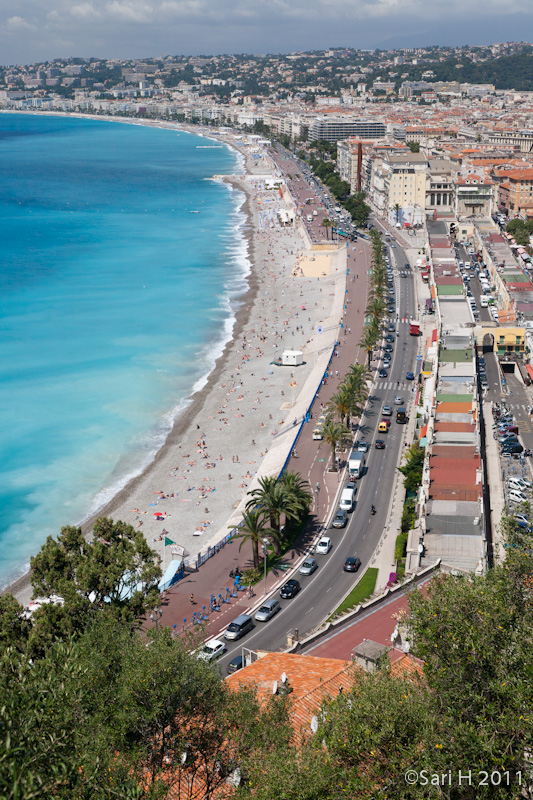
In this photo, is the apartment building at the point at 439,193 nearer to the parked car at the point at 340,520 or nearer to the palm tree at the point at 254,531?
the parked car at the point at 340,520

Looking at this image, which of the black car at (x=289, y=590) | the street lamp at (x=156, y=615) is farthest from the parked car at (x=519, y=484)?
the street lamp at (x=156, y=615)

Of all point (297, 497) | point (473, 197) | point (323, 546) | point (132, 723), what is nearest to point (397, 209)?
point (473, 197)

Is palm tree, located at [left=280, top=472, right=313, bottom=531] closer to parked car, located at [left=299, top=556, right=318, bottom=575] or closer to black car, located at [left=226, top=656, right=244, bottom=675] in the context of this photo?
parked car, located at [left=299, top=556, right=318, bottom=575]

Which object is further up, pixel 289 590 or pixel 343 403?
pixel 343 403

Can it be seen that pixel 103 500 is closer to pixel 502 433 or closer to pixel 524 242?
pixel 502 433

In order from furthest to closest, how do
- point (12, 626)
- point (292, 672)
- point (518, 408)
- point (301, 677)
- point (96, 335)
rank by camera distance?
point (96, 335) < point (518, 408) < point (12, 626) < point (292, 672) < point (301, 677)

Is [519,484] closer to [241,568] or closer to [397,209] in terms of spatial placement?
[241,568]

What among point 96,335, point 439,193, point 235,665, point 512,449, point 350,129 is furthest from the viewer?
point 350,129
